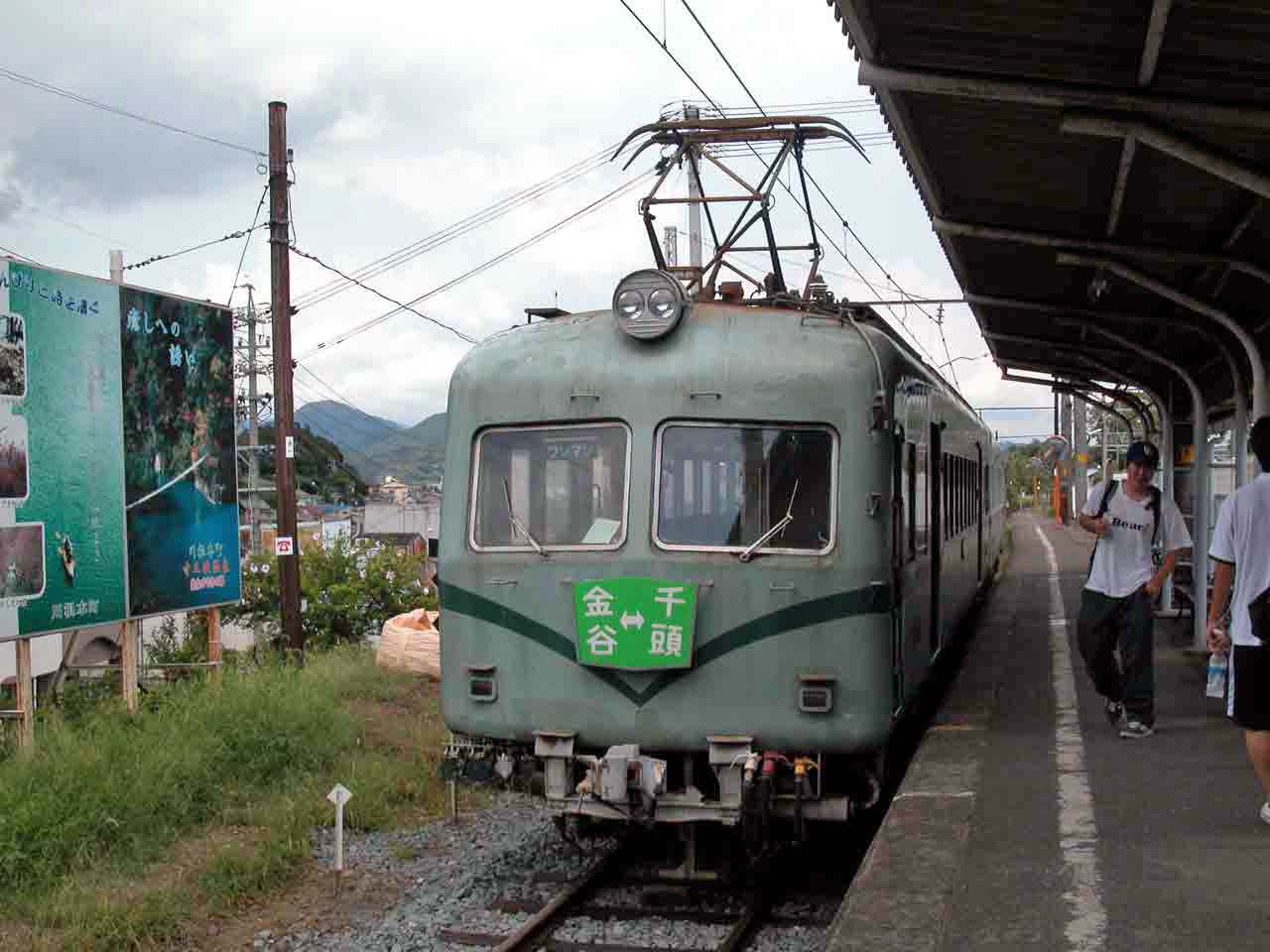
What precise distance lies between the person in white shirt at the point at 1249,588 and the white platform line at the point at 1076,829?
0.76 meters

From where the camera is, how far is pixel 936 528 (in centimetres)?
902

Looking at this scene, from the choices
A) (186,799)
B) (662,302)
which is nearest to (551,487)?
(662,302)

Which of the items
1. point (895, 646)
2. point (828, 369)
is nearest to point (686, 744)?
point (895, 646)

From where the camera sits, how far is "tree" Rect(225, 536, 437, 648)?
1825 centimetres

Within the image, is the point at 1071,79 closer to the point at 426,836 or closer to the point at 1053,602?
the point at 426,836

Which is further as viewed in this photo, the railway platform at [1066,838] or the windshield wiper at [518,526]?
the windshield wiper at [518,526]

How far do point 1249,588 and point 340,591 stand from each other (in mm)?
14489

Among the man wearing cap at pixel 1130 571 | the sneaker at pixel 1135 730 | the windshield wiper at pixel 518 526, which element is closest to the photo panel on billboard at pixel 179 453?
the windshield wiper at pixel 518 526

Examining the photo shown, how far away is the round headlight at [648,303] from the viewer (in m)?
6.67

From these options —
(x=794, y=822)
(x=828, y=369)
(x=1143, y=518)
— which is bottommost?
(x=794, y=822)

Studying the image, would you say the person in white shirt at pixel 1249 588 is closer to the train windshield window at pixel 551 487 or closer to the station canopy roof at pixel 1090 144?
the station canopy roof at pixel 1090 144

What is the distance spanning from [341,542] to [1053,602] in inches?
378

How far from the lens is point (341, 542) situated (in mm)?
19234

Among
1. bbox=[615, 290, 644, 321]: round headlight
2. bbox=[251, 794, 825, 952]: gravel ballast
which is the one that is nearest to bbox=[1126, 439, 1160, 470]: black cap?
bbox=[615, 290, 644, 321]: round headlight
